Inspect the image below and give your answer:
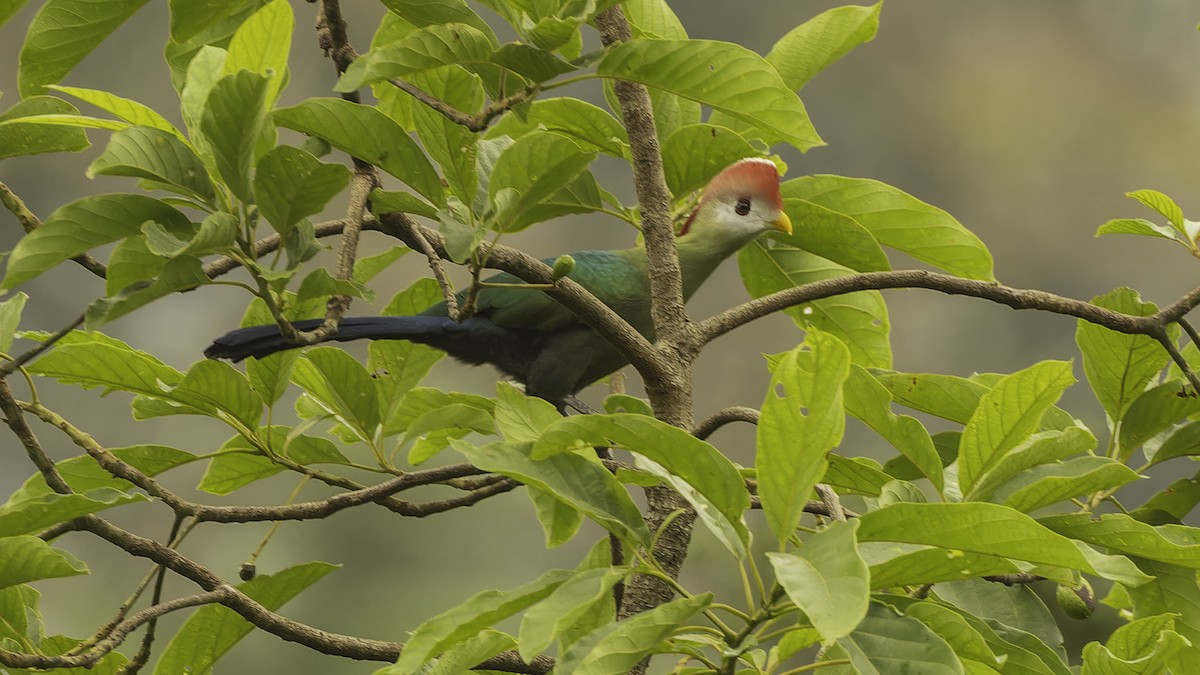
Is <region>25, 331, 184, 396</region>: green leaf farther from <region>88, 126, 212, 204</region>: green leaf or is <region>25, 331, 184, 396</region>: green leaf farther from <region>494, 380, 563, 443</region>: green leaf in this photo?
<region>494, 380, 563, 443</region>: green leaf

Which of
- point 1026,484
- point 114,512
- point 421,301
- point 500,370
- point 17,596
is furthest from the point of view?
point 114,512

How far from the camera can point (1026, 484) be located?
3.23 ft

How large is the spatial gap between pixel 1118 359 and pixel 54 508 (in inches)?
44.9

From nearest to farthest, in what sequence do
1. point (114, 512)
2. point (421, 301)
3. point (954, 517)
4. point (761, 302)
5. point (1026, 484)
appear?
1. point (954, 517)
2. point (1026, 484)
3. point (761, 302)
4. point (421, 301)
5. point (114, 512)

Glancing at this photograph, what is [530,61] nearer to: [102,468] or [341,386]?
[341,386]

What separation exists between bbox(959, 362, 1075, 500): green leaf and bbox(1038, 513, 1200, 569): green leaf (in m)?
0.07

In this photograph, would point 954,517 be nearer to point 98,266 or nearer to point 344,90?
point 344,90

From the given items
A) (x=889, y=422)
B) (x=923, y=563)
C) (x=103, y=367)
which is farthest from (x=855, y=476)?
(x=103, y=367)

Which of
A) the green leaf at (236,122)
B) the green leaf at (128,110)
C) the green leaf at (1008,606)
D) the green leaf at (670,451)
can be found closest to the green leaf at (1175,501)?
the green leaf at (1008,606)

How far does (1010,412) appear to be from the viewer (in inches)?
38.1

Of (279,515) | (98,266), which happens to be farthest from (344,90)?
(279,515)

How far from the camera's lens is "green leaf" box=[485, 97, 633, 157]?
133 centimetres

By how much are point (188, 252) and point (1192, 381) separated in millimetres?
1015

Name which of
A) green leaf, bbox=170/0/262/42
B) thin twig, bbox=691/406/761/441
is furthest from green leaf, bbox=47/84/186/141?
thin twig, bbox=691/406/761/441
